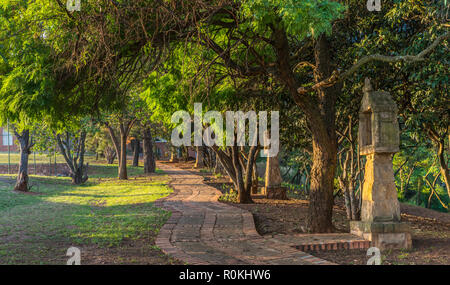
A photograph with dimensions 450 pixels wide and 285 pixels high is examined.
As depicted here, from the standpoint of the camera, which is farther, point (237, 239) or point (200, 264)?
point (237, 239)

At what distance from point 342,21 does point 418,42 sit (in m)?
2.25

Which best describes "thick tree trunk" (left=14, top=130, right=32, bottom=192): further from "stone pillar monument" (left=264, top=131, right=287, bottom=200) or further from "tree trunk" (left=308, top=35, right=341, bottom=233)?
"tree trunk" (left=308, top=35, right=341, bottom=233)

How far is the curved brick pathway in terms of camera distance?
20.0 ft

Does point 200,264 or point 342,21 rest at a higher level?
point 342,21

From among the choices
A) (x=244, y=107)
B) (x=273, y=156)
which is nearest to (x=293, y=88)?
(x=244, y=107)

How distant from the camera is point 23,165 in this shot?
57.7 feet

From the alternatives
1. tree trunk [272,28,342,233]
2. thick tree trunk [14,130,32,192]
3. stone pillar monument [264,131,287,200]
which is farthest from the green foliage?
thick tree trunk [14,130,32,192]

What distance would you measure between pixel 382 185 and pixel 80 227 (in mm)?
6236

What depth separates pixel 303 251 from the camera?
687 cm

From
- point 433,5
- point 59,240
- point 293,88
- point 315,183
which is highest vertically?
point 433,5

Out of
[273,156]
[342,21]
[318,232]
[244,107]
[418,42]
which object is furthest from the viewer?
[273,156]

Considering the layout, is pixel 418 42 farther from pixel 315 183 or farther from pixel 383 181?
pixel 315 183

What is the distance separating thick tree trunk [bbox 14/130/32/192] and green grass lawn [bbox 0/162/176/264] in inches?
49.7

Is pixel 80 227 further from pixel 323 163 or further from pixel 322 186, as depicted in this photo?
pixel 323 163
